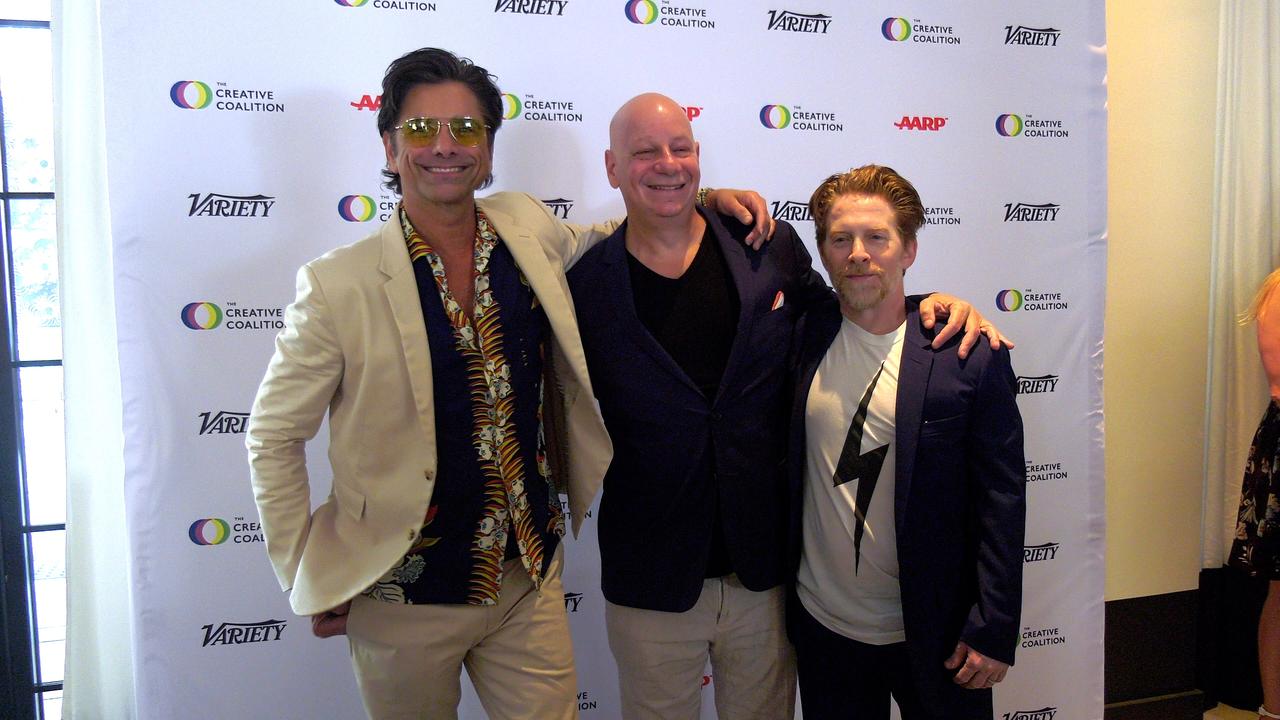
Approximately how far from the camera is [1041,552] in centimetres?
319

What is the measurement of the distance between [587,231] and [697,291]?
1.44ft

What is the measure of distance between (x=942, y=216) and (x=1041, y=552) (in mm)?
1399

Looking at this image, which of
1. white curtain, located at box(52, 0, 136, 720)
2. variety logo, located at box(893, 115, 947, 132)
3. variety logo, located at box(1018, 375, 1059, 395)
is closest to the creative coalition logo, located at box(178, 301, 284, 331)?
white curtain, located at box(52, 0, 136, 720)

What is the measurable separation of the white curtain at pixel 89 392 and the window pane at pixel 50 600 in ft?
1.14

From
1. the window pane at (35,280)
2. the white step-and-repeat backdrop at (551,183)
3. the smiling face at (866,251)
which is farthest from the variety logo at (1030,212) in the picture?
the window pane at (35,280)

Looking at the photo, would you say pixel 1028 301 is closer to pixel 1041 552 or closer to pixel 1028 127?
pixel 1028 127

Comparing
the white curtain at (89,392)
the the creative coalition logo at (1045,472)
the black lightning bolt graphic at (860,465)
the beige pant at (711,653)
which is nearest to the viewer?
the black lightning bolt graphic at (860,465)

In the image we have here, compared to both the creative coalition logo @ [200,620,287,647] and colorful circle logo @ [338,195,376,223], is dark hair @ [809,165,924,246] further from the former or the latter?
the creative coalition logo @ [200,620,287,647]

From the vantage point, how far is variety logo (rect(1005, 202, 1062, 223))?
3.09m

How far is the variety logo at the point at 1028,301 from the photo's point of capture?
3.10 metres

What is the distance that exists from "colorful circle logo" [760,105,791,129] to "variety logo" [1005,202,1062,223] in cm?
96

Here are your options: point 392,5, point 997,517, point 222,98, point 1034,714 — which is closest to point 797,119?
point 392,5

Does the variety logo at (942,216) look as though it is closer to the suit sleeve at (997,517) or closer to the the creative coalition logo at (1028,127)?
the the creative coalition logo at (1028,127)

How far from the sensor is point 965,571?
189cm
